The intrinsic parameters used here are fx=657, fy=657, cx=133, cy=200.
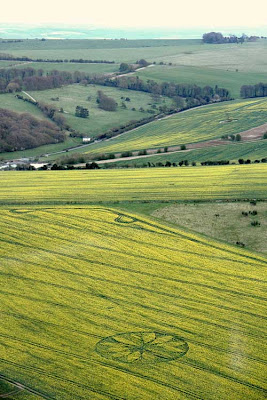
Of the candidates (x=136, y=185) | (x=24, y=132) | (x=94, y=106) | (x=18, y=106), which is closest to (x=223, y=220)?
(x=136, y=185)

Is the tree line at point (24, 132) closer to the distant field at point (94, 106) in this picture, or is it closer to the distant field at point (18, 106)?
the distant field at point (18, 106)

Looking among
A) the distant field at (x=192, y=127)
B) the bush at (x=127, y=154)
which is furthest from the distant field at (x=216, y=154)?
the distant field at (x=192, y=127)

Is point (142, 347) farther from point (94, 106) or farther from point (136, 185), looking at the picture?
point (94, 106)

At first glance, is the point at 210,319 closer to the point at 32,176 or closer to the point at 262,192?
the point at 262,192

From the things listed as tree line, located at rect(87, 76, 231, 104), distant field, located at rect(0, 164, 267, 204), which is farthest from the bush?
tree line, located at rect(87, 76, 231, 104)

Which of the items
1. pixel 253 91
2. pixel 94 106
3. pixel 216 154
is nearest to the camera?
pixel 216 154
